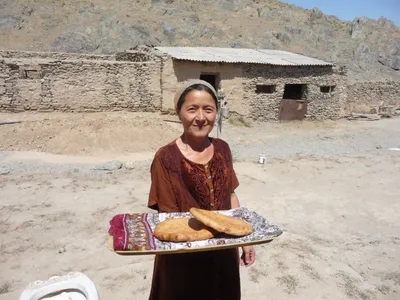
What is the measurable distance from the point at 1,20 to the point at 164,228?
2953 cm

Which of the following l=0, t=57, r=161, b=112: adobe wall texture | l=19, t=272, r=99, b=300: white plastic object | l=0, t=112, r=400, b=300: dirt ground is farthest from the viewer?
l=0, t=57, r=161, b=112: adobe wall texture

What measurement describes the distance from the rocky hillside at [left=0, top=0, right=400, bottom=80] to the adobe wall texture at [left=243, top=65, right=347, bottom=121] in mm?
10741

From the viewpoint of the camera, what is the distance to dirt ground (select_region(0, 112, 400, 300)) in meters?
3.60

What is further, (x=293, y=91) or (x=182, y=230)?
(x=293, y=91)

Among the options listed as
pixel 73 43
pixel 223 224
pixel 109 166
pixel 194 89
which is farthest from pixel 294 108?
pixel 73 43

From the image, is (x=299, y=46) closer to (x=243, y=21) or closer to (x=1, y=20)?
(x=243, y=21)

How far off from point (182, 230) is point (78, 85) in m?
11.5

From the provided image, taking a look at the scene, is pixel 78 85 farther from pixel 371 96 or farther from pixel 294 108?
pixel 371 96

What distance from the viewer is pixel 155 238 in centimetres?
156

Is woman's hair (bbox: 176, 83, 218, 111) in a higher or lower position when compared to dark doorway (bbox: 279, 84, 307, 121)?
higher

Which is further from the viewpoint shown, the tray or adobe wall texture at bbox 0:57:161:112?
adobe wall texture at bbox 0:57:161:112

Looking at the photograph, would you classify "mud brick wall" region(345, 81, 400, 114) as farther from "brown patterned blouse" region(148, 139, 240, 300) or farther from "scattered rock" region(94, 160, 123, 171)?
"brown patterned blouse" region(148, 139, 240, 300)

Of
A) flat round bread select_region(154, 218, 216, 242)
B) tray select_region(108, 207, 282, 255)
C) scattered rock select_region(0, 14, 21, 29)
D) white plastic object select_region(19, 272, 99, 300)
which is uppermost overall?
scattered rock select_region(0, 14, 21, 29)

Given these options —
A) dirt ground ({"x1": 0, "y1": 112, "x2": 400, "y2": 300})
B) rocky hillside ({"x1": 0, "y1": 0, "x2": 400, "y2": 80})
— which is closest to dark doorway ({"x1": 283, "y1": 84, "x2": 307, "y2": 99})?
dirt ground ({"x1": 0, "y1": 112, "x2": 400, "y2": 300})
